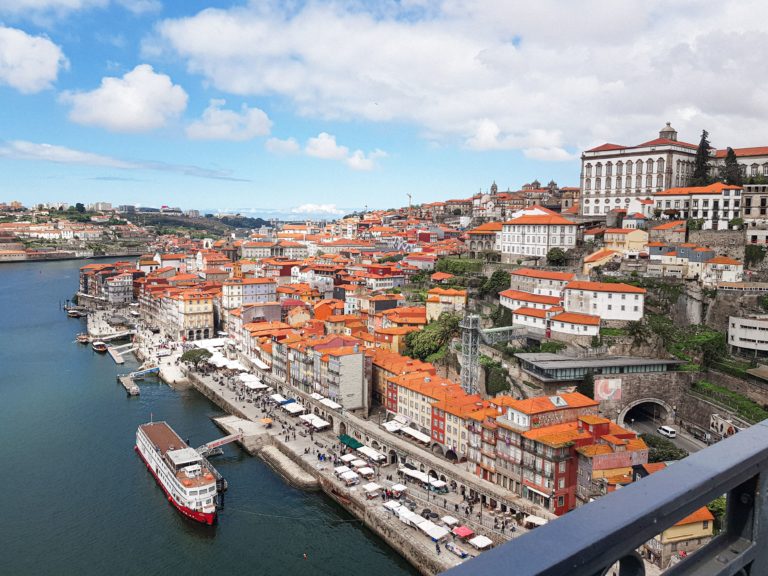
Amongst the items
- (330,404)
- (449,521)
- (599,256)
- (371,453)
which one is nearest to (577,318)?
(599,256)

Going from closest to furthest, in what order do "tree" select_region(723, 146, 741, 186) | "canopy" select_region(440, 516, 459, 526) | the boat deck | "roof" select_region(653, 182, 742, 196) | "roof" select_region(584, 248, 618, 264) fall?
"canopy" select_region(440, 516, 459, 526), the boat deck, "roof" select_region(584, 248, 618, 264), "roof" select_region(653, 182, 742, 196), "tree" select_region(723, 146, 741, 186)

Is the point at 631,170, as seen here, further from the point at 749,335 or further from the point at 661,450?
the point at 661,450

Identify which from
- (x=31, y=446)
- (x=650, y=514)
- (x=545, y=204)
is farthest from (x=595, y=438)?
(x=545, y=204)

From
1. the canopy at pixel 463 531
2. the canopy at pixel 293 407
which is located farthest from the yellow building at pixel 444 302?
the canopy at pixel 463 531

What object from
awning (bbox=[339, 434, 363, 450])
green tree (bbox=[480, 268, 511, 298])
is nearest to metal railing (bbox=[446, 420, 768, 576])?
awning (bbox=[339, 434, 363, 450])

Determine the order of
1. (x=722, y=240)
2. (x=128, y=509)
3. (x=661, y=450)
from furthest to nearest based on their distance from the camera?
(x=722, y=240)
(x=661, y=450)
(x=128, y=509)

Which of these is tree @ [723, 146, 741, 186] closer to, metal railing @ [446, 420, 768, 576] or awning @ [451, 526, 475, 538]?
awning @ [451, 526, 475, 538]
